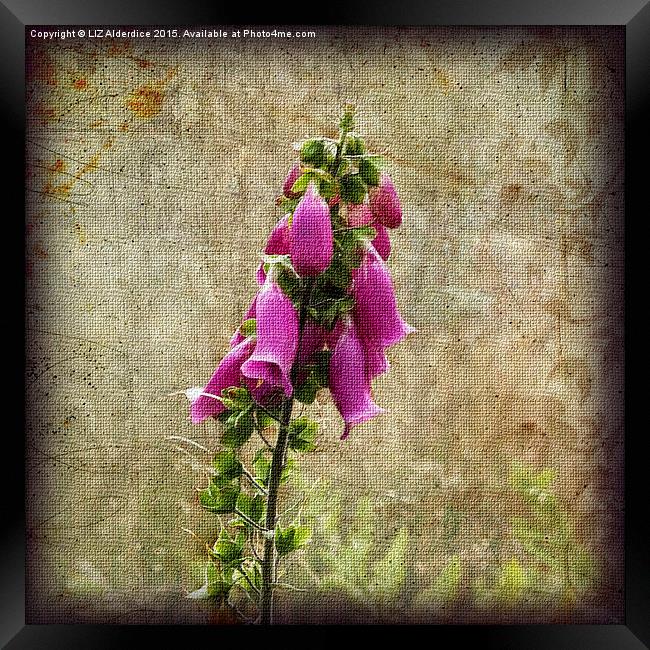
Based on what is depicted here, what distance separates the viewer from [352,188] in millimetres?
689

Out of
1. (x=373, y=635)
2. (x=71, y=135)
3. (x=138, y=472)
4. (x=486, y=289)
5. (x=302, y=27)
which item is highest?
(x=302, y=27)

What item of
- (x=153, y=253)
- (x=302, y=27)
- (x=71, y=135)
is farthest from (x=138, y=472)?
(x=302, y=27)

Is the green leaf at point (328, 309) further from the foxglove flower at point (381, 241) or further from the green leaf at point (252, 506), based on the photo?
the green leaf at point (252, 506)

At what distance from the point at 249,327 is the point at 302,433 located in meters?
0.12

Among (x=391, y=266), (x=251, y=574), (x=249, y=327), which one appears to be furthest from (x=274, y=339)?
(x=251, y=574)

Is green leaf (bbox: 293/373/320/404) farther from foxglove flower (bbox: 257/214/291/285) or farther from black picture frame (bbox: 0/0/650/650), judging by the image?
black picture frame (bbox: 0/0/650/650)

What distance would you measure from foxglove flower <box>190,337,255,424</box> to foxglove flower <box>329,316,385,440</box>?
0.09m

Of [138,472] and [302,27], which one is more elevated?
[302,27]

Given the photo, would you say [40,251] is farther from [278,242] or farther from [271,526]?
[271,526]

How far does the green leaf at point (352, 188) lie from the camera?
2.26 feet
